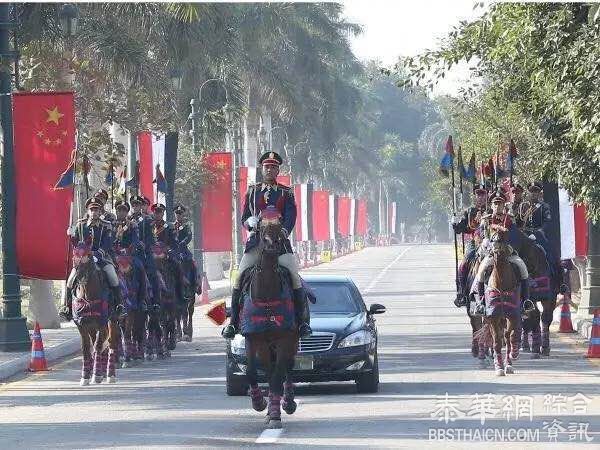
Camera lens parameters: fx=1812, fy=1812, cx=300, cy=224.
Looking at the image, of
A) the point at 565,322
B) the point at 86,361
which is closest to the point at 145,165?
the point at 565,322

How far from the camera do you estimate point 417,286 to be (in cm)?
6297

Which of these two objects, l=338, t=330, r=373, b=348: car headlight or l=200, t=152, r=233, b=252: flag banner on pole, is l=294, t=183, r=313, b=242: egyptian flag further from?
l=338, t=330, r=373, b=348: car headlight

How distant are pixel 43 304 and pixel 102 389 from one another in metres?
15.1

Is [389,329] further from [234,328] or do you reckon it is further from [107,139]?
[234,328]

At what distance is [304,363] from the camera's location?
20516 millimetres

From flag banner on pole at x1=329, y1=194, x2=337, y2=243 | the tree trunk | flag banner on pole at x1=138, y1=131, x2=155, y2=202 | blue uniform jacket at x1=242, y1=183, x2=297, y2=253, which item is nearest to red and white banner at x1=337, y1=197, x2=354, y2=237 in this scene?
flag banner on pole at x1=329, y1=194, x2=337, y2=243

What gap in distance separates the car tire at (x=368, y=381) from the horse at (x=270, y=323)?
2.87m

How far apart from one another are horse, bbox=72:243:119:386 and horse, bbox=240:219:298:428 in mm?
5068

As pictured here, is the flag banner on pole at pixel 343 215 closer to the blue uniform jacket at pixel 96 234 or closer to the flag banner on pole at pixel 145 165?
the flag banner on pole at pixel 145 165

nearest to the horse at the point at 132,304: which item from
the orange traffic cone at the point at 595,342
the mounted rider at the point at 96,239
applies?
the mounted rider at the point at 96,239

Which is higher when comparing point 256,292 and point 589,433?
point 256,292

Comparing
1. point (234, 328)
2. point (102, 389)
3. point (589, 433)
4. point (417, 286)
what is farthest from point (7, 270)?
point (417, 286)

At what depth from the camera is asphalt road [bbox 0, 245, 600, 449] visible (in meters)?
16.3

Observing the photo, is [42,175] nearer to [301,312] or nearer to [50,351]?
[50,351]
